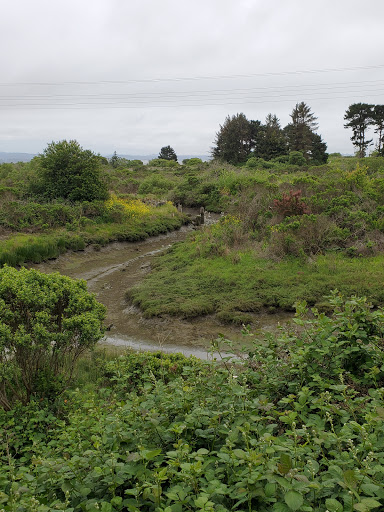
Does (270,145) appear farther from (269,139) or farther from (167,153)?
(167,153)

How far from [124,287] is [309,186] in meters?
8.58

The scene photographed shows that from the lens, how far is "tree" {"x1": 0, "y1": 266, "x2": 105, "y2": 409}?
480cm

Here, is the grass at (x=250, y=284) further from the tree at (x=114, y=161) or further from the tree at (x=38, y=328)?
the tree at (x=114, y=161)

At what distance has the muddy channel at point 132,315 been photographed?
9.17m

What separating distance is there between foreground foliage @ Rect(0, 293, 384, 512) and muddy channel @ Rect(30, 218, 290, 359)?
2.46 feet

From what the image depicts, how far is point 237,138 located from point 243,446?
180ft

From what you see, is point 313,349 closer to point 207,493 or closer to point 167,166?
point 207,493

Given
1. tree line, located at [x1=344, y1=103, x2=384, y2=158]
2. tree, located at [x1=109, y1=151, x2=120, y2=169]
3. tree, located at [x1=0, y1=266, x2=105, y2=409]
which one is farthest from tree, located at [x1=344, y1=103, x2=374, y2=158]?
Result: tree, located at [x1=0, y1=266, x2=105, y2=409]

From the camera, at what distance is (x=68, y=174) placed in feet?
70.8

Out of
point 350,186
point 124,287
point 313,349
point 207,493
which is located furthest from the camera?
point 350,186

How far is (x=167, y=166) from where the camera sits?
181 ft

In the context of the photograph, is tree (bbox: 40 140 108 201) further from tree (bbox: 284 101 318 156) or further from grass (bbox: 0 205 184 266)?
tree (bbox: 284 101 318 156)

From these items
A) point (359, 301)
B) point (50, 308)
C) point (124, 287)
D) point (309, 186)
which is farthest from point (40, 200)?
point (359, 301)

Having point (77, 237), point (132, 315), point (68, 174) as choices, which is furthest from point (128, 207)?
point (132, 315)
